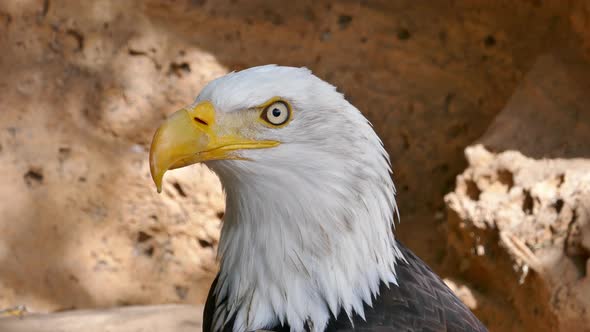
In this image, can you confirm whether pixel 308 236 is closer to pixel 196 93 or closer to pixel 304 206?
pixel 304 206

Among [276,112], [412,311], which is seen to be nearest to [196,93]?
[276,112]

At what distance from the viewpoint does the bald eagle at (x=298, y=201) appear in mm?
2068

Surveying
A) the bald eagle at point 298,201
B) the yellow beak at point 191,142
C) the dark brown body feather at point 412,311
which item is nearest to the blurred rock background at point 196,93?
the dark brown body feather at point 412,311

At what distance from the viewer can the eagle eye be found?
209 cm

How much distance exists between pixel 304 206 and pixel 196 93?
2809 millimetres

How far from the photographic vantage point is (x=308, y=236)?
217 centimetres

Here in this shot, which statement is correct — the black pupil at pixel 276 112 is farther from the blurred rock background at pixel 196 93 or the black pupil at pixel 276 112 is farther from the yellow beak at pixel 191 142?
the blurred rock background at pixel 196 93

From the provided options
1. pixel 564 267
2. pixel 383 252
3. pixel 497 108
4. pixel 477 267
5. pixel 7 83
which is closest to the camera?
pixel 383 252

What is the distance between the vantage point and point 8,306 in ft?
14.1

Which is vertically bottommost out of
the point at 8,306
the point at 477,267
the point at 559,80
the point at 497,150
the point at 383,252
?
the point at 8,306

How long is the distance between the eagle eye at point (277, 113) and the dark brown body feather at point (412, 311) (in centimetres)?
62

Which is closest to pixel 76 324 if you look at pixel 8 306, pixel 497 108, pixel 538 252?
pixel 8 306

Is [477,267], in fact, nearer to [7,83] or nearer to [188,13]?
[188,13]

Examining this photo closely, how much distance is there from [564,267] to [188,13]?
277 centimetres
